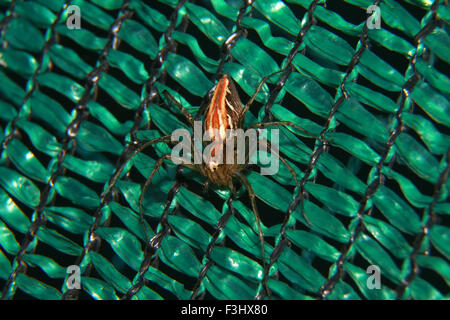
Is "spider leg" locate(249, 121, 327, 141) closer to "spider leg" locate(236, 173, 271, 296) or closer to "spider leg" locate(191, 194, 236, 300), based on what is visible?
"spider leg" locate(236, 173, 271, 296)

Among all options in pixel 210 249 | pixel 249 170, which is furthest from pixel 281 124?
pixel 210 249

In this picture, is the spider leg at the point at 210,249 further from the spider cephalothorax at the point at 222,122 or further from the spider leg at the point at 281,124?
the spider leg at the point at 281,124

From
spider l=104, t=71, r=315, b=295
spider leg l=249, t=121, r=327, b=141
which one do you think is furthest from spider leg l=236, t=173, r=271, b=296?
spider leg l=249, t=121, r=327, b=141

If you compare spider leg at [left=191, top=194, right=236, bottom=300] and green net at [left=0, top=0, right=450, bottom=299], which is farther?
spider leg at [left=191, top=194, right=236, bottom=300]

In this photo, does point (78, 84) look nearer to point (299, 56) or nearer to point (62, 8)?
point (62, 8)

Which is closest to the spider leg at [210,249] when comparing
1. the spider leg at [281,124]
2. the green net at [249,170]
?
the green net at [249,170]

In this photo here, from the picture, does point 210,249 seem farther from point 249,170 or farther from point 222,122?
point 222,122

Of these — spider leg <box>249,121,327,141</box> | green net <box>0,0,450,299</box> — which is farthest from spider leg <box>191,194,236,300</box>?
spider leg <box>249,121,327,141</box>

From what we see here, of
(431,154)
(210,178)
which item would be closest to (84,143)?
(210,178)

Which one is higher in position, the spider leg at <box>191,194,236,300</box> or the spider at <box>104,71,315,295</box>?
the spider at <box>104,71,315,295</box>
